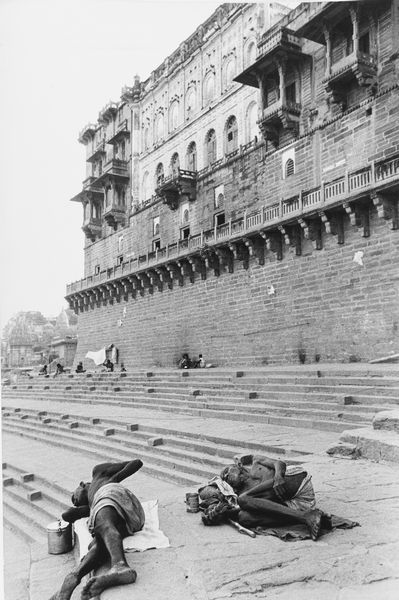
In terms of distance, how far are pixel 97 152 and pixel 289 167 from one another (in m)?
19.3

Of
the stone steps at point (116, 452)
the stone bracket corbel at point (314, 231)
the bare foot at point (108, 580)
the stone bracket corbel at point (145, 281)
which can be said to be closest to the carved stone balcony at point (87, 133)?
the stone bracket corbel at point (145, 281)

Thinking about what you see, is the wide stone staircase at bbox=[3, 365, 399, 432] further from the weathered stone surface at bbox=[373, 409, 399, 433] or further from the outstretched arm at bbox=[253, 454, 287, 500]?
the outstretched arm at bbox=[253, 454, 287, 500]

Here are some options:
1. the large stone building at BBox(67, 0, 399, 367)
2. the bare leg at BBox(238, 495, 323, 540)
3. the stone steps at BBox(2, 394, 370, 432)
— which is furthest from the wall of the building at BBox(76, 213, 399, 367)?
the bare leg at BBox(238, 495, 323, 540)

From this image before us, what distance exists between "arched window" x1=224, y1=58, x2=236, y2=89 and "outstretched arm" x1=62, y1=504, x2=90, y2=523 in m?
23.5

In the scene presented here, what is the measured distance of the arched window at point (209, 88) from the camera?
2606 cm

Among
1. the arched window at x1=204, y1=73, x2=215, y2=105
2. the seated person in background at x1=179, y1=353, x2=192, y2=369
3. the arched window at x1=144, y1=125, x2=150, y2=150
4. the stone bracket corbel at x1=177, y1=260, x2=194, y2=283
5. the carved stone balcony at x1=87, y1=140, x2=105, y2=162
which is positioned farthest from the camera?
the carved stone balcony at x1=87, y1=140, x2=105, y2=162

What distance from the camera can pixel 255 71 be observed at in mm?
21297

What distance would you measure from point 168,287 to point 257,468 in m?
21.1

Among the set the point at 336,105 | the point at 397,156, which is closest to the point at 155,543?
the point at 397,156

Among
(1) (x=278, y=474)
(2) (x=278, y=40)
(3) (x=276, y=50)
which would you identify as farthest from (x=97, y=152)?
(1) (x=278, y=474)

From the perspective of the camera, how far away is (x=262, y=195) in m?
22.0

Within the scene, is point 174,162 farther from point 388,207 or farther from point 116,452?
point 116,452

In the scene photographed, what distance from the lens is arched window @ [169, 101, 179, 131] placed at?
28980 mm

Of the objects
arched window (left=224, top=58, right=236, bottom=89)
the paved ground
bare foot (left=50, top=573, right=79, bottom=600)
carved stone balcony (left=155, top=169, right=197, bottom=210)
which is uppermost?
arched window (left=224, top=58, right=236, bottom=89)
